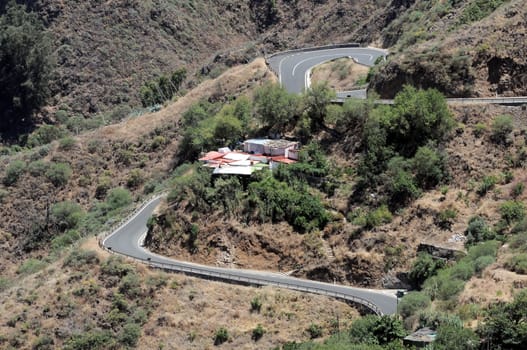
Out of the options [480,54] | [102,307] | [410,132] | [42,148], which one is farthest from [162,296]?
[42,148]

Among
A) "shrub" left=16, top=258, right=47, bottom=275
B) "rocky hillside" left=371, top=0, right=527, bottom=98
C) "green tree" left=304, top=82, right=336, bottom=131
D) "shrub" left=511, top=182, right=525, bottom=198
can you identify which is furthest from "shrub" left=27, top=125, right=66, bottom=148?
"shrub" left=511, top=182, right=525, bottom=198

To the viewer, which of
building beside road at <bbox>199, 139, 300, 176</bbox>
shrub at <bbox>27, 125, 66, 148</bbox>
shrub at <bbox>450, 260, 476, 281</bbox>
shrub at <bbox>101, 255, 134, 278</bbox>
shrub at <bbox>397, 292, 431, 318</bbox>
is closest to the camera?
shrub at <bbox>397, 292, 431, 318</bbox>

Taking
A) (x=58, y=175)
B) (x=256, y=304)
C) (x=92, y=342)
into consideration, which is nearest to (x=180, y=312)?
(x=256, y=304)

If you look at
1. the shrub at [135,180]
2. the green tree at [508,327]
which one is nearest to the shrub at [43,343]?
the green tree at [508,327]

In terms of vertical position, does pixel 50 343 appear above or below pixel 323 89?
below

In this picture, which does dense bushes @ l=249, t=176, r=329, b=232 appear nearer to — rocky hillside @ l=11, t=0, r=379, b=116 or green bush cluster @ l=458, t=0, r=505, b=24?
green bush cluster @ l=458, t=0, r=505, b=24

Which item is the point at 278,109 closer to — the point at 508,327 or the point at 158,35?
the point at 508,327

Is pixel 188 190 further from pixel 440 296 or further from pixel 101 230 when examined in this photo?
pixel 440 296
